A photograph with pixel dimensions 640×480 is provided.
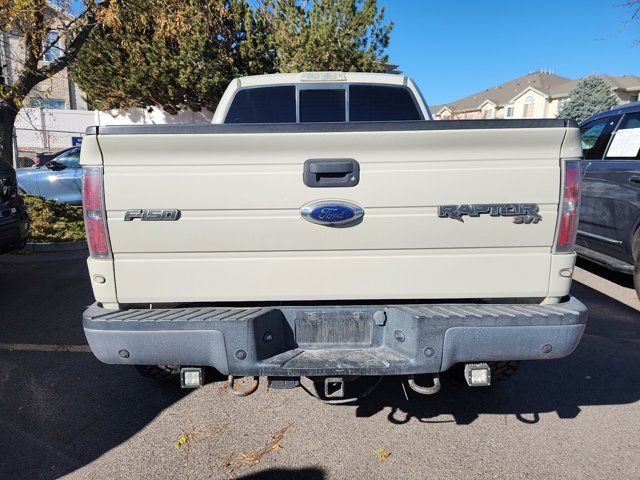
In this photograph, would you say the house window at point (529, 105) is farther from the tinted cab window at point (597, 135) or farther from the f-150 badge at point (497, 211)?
the f-150 badge at point (497, 211)

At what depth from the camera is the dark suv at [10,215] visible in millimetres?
4984

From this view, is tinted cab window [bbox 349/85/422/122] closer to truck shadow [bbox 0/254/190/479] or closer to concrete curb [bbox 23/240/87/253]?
truck shadow [bbox 0/254/190/479]

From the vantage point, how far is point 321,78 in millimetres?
3920

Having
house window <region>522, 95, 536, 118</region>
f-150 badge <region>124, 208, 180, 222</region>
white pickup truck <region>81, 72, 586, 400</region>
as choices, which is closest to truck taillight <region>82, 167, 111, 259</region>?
white pickup truck <region>81, 72, 586, 400</region>

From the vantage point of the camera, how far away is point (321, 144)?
6.93 feet

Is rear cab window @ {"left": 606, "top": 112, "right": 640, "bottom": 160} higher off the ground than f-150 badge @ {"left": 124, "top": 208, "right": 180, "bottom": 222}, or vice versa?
rear cab window @ {"left": 606, "top": 112, "right": 640, "bottom": 160}


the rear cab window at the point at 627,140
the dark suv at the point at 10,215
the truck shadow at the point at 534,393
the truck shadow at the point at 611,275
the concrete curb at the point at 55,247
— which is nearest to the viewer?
the truck shadow at the point at 534,393

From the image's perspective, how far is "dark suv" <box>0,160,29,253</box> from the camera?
498cm

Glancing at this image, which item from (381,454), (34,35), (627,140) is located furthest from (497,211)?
(34,35)

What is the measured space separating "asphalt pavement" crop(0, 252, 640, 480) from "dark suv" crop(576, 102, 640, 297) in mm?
1842

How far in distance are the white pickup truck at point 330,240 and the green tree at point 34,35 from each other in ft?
15.3

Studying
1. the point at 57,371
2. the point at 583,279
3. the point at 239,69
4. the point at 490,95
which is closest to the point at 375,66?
the point at 239,69

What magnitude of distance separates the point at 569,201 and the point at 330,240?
47.5 inches

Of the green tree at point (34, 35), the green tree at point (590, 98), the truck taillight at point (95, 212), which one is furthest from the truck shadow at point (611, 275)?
the green tree at point (590, 98)
